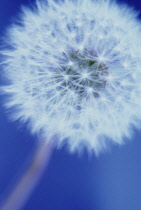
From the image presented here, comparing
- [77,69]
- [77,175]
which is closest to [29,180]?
[77,175]

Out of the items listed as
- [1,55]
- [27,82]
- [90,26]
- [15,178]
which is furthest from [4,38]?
[15,178]

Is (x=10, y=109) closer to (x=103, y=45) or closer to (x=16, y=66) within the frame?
(x=16, y=66)

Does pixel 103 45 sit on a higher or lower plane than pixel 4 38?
lower

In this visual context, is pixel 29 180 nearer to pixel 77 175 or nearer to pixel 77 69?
pixel 77 175

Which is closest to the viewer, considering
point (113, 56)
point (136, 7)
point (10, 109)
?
point (113, 56)

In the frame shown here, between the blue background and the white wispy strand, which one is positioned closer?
the white wispy strand
